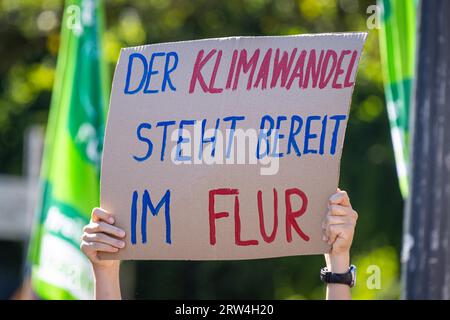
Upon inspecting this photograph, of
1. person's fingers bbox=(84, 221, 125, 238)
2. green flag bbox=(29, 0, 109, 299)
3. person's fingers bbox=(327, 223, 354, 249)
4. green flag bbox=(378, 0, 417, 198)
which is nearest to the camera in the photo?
person's fingers bbox=(327, 223, 354, 249)

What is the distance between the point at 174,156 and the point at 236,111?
218mm

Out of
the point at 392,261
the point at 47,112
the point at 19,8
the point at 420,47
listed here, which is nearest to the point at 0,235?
the point at 47,112

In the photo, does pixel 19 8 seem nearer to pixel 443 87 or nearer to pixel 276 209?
pixel 443 87

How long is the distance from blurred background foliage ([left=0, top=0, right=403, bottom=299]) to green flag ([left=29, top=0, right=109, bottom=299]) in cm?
339

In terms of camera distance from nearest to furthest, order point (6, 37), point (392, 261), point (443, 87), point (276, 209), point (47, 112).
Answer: point (276, 209), point (443, 87), point (392, 261), point (6, 37), point (47, 112)

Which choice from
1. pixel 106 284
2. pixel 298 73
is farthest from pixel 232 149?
pixel 106 284

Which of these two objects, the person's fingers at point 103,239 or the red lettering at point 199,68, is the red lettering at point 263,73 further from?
the person's fingers at point 103,239

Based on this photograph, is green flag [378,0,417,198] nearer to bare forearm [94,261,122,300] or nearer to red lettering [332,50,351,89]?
red lettering [332,50,351,89]

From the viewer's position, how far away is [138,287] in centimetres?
868

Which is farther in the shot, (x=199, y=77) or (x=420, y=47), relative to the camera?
(x=420, y=47)

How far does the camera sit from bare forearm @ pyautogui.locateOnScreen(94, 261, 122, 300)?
9.40ft

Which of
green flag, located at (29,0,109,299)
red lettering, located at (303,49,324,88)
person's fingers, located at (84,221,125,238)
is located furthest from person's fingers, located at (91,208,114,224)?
green flag, located at (29,0,109,299)

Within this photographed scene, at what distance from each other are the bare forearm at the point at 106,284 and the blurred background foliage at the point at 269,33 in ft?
17.4

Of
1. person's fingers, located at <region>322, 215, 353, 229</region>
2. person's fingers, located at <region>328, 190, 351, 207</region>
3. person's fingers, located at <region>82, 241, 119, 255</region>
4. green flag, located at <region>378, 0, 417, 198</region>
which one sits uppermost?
green flag, located at <region>378, 0, 417, 198</region>
